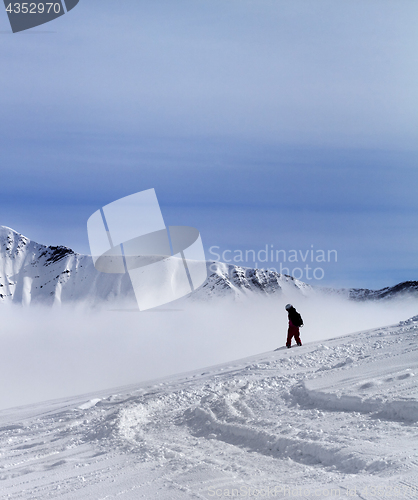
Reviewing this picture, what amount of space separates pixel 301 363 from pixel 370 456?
6.41 meters

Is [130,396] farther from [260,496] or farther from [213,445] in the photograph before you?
[260,496]

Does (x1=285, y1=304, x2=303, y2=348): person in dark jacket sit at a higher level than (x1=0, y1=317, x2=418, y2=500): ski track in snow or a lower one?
lower

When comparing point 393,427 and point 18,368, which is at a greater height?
point 393,427

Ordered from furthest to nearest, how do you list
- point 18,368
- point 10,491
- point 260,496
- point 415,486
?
point 18,368 → point 10,491 → point 260,496 → point 415,486

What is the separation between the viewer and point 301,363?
10641mm

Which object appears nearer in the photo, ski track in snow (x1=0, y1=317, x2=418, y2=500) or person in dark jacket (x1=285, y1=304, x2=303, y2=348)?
ski track in snow (x1=0, y1=317, x2=418, y2=500)

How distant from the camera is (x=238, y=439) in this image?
5.81m

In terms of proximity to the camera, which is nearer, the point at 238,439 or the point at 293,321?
the point at 238,439

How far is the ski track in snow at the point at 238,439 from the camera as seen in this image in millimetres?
4172

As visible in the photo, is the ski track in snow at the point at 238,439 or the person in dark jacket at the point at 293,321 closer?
the ski track in snow at the point at 238,439

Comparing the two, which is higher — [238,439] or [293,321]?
[238,439]

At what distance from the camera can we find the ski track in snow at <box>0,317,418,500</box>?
417 centimetres

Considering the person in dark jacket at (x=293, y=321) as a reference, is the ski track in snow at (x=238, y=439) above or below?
above

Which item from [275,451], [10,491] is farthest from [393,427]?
[10,491]
